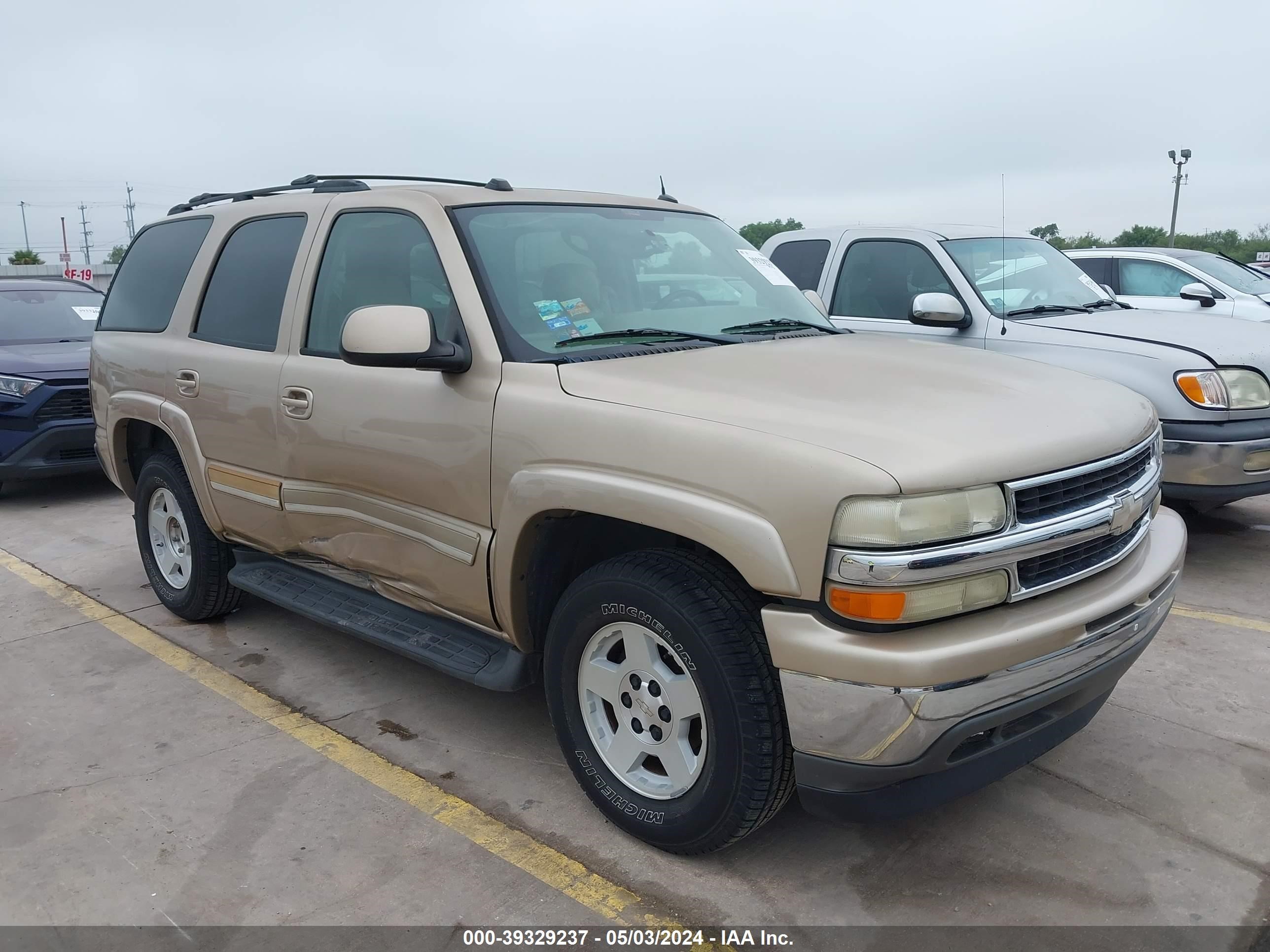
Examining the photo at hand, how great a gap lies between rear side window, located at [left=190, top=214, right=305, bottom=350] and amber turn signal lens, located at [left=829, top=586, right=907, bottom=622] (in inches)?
102

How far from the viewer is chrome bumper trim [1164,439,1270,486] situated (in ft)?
16.7

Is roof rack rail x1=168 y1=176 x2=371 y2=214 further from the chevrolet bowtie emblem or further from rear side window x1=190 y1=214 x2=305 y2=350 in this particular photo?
the chevrolet bowtie emblem

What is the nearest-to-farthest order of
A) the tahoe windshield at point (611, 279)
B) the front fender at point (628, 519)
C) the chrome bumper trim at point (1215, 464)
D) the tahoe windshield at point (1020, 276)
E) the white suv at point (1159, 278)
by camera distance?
the front fender at point (628, 519) < the tahoe windshield at point (611, 279) < the chrome bumper trim at point (1215, 464) < the tahoe windshield at point (1020, 276) < the white suv at point (1159, 278)

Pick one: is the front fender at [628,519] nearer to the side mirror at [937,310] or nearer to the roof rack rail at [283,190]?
the roof rack rail at [283,190]

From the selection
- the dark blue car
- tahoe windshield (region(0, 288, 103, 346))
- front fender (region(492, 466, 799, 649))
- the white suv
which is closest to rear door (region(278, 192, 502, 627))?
front fender (region(492, 466, 799, 649))

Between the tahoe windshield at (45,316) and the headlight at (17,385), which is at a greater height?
the tahoe windshield at (45,316)

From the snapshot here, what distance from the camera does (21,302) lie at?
346 inches

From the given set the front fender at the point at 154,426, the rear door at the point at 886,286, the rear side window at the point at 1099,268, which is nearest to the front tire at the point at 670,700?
the front fender at the point at 154,426

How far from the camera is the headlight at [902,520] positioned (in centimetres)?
229

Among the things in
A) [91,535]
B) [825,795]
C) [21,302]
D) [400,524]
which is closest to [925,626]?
[825,795]

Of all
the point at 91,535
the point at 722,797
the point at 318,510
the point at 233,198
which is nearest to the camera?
the point at 722,797

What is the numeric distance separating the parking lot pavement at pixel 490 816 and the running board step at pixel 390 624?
0.38m

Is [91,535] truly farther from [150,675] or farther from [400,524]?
[400,524]

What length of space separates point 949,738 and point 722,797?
0.61 m
